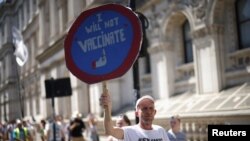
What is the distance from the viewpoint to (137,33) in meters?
4.34

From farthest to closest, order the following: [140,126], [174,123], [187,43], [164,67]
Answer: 1. [164,67]
2. [187,43]
3. [174,123]
4. [140,126]

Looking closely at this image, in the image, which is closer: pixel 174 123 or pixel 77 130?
pixel 174 123

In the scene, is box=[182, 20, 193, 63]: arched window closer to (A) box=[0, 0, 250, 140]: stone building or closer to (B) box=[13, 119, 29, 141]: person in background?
(A) box=[0, 0, 250, 140]: stone building

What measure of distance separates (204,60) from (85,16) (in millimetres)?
10916

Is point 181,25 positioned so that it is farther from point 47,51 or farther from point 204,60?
point 47,51

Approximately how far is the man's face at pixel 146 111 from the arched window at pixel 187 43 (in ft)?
43.0

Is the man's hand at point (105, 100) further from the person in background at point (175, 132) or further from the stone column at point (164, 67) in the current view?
the stone column at point (164, 67)

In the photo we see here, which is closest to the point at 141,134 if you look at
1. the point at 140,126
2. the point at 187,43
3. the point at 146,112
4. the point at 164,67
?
the point at 140,126

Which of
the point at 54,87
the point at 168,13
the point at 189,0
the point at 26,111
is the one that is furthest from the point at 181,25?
the point at 26,111

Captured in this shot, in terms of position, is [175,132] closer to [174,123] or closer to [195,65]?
[174,123]

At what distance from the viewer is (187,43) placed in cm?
1756

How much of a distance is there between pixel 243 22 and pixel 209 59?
156 centimetres

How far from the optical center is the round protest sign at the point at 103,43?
171 inches

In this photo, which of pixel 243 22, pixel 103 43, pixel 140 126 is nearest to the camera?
pixel 140 126
